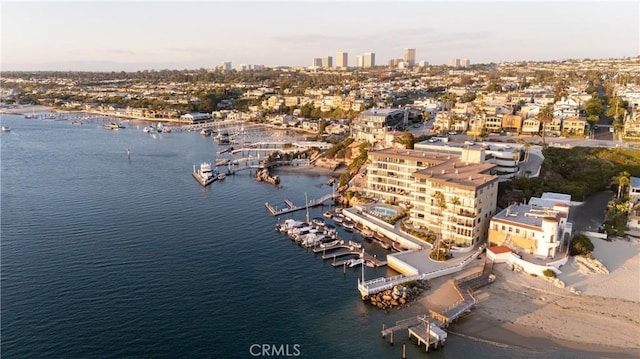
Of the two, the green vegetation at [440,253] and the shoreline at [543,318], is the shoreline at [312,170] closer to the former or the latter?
the green vegetation at [440,253]

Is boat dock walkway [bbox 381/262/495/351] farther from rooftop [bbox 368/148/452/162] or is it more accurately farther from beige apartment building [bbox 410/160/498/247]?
rooftop [bbox 368/148/452/162]

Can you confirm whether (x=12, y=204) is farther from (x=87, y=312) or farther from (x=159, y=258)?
(x=87, y=312)

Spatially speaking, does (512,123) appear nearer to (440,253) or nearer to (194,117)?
(440,253)

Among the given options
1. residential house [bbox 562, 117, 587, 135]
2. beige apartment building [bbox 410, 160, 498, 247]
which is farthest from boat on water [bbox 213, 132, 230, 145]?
residential house [bbox 562, 117, 587, 135]

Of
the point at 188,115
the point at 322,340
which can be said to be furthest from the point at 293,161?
the point at 188,115

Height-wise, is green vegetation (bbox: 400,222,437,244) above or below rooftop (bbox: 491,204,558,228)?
below

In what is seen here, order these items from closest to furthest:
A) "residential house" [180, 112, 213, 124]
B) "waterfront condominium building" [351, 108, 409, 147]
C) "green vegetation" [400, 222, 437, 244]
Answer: "green vegetation" [400, 222, 437, 244], "waterfront condominium building" [351, 108, 409, 147], "residential house" [180, 112, 213, 124]
